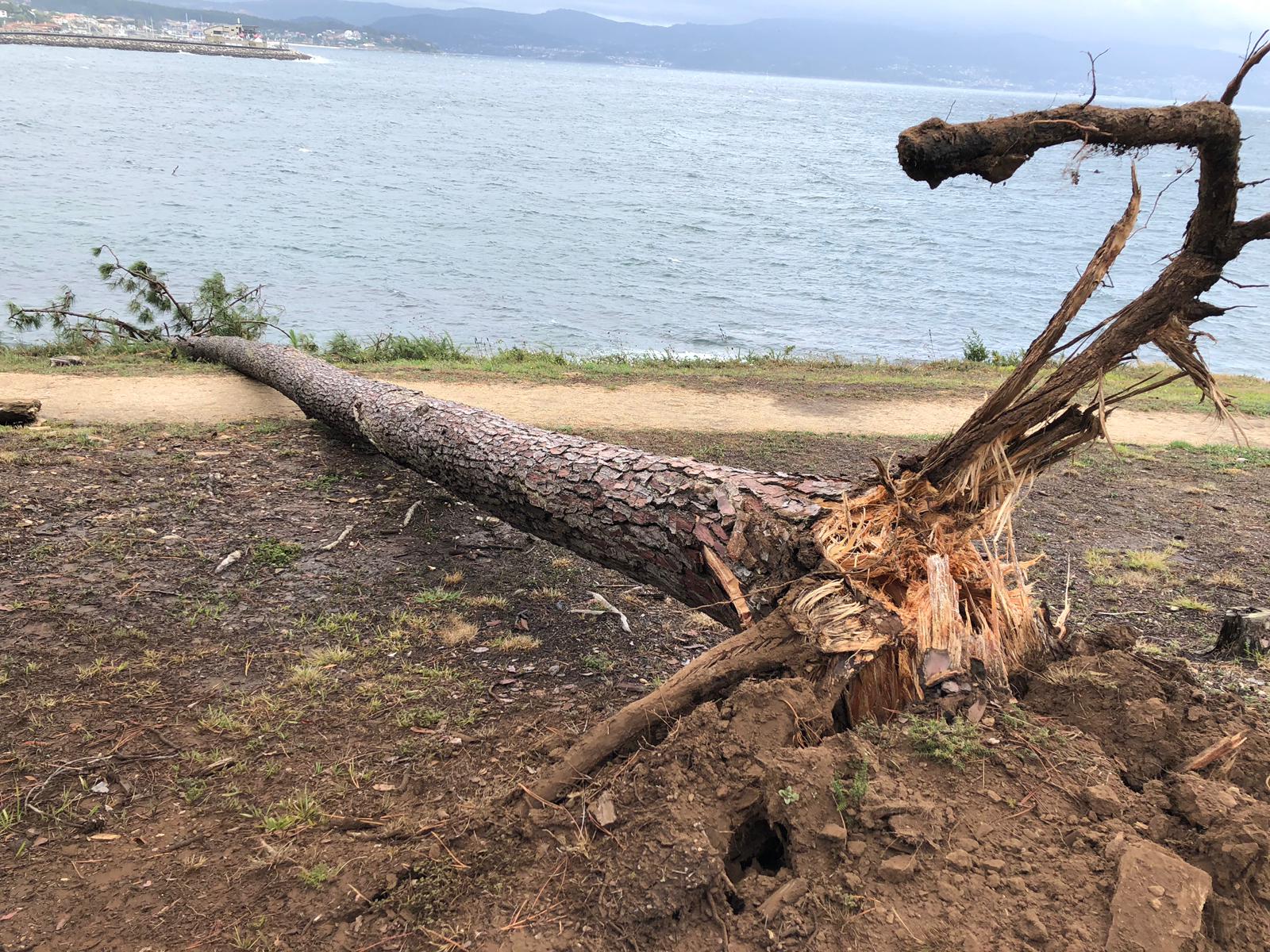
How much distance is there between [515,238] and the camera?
31.8 m

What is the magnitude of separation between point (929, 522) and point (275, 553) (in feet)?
14.2

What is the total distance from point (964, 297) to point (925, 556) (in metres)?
27.7

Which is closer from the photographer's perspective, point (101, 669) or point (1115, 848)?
point (1115, 848)

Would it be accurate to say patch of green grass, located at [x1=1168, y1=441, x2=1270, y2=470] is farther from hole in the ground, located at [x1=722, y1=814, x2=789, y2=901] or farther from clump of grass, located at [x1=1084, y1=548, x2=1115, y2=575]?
hole in the ground, located at [x1=722, y1=814, x2=789, y2=901]

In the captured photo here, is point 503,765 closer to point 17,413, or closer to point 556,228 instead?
point 17,413

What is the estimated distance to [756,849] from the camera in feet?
9.36

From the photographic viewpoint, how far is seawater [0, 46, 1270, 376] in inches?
891

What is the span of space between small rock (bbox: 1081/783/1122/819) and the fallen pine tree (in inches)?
20.3

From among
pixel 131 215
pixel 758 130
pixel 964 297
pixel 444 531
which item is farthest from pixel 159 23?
pixel 444 531

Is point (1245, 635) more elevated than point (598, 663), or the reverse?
point (1245, 635)

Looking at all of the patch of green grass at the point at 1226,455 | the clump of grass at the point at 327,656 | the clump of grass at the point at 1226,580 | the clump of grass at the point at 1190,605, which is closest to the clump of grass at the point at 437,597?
the clump of grass at the point at 327,656

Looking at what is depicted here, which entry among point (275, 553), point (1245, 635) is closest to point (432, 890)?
point (275, 553)

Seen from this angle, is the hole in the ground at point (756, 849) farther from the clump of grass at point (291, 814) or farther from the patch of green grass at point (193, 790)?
the patch of green grass at point (193, 790)

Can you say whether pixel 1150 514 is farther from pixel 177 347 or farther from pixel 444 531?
pixel 177 347
